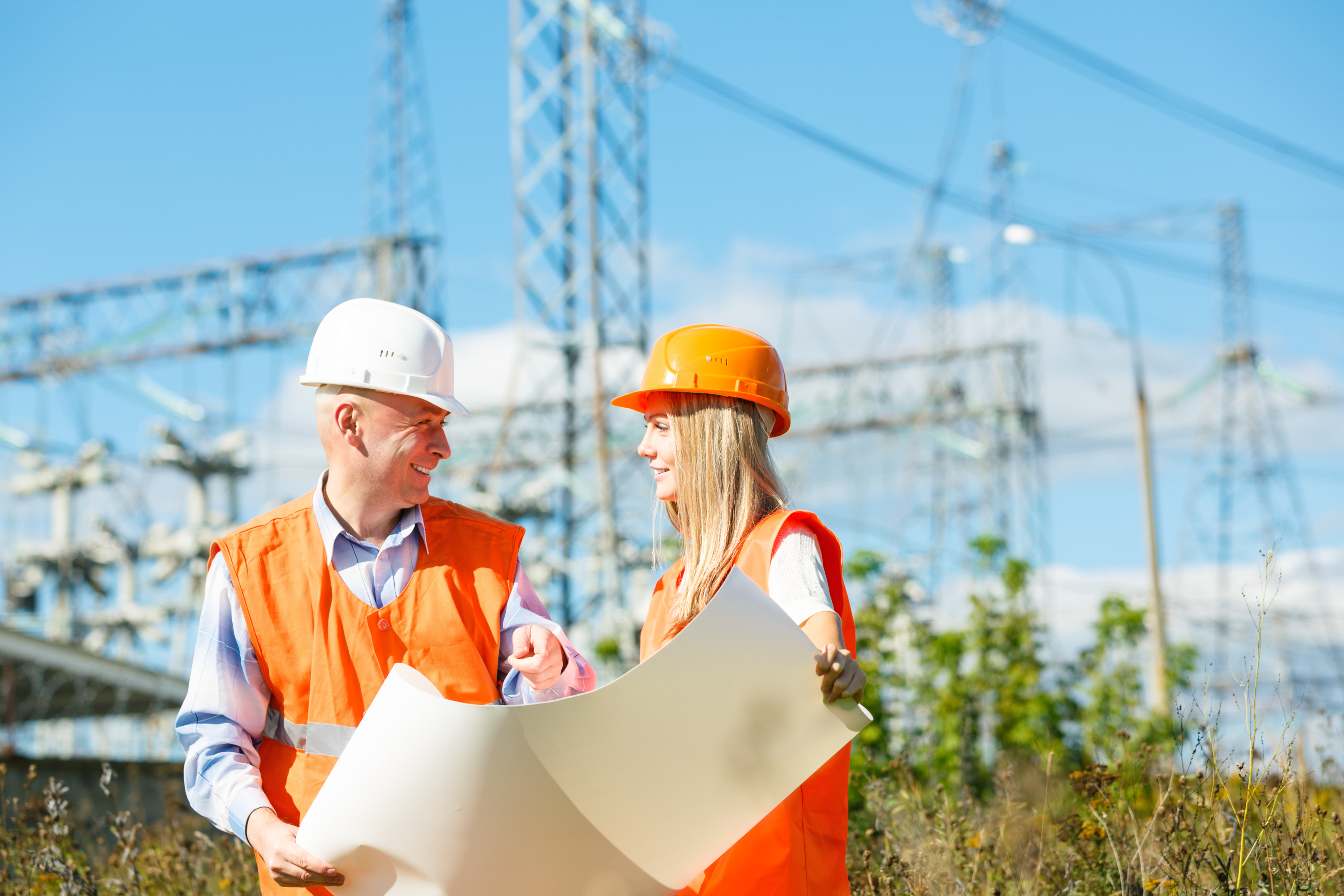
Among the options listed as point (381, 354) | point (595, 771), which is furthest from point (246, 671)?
point (595, 771)

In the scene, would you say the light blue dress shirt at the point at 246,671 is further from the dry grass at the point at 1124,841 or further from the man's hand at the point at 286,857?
the dry grass at the point at 1124,841

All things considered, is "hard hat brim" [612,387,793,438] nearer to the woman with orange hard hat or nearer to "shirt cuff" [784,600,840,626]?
the woman with orange hard hat

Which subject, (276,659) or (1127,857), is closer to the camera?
(276,659)

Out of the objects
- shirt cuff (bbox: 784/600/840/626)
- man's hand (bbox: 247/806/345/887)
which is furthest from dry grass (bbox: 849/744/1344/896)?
man's hand (bbox: 247/806/345/887)

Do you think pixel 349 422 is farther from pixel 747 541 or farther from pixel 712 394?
pixel 747 541

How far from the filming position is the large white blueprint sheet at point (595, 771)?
2139 mm

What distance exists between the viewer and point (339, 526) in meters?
2.80

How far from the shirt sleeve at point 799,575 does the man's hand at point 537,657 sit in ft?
1.74

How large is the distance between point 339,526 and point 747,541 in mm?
891

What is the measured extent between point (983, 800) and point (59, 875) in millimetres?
5794

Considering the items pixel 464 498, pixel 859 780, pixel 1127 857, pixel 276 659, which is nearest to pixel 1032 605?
pixel 859 780

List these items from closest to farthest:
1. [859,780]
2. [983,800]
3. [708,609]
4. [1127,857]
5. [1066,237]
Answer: [708,609] < [1127,857] < [859,780] < [983,800] < [1066,237]

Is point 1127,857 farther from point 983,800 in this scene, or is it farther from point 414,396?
point 983,800

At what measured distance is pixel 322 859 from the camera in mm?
2264
